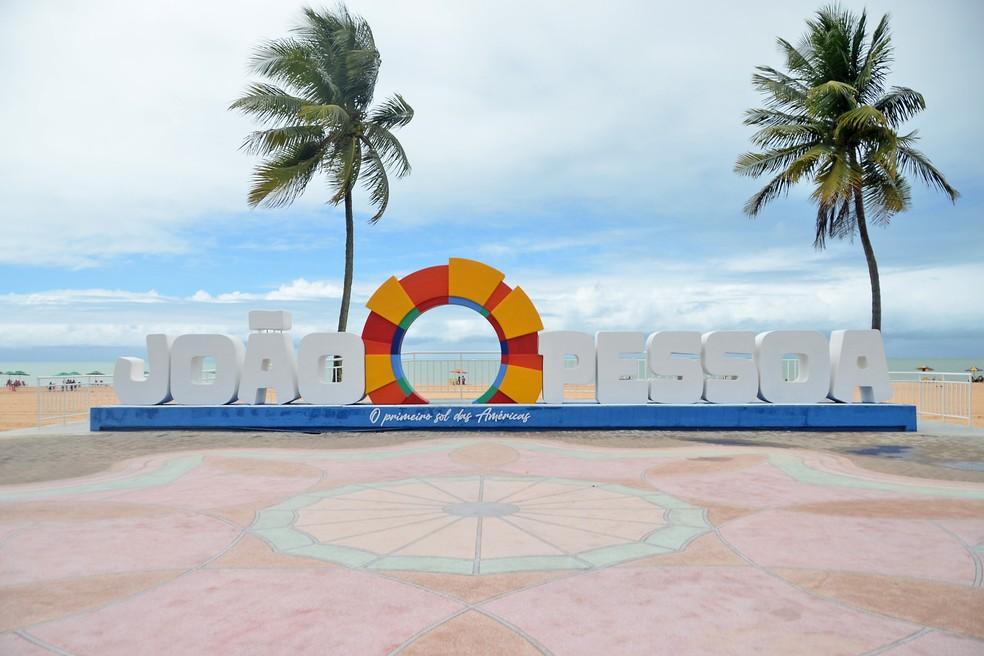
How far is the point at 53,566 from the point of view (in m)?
5.62

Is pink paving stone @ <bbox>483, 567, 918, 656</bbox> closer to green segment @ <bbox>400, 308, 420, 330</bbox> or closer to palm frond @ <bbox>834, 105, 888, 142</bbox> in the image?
green segment @ <bbox>400, 308, 420, 330</bbox>

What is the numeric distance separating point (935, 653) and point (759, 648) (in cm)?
106

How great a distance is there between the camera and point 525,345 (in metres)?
15.3

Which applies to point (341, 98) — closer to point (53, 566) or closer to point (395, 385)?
point (395, 385)

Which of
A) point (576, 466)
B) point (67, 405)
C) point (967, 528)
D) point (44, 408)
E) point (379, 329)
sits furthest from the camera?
point (44, 408)

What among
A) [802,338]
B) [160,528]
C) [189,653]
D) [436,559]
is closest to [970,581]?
[436,559]

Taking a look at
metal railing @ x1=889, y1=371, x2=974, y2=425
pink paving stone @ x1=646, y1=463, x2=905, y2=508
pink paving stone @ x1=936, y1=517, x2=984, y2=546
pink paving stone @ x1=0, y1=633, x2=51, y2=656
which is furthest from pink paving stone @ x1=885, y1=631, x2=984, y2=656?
metal railing @ x1=889, y1=371, x2=974, y2=425

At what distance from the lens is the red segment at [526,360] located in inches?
599

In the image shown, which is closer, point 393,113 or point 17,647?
point 17,647

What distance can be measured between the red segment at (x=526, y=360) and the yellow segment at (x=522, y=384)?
7 cm

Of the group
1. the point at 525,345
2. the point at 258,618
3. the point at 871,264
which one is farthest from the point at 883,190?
the point at 258,618

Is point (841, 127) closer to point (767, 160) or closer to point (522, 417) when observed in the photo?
point (767, 160)

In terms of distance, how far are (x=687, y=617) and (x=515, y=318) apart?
430 inches

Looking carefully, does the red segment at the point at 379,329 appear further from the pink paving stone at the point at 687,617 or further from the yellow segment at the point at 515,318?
the pink paving stone at the point at 687,617
